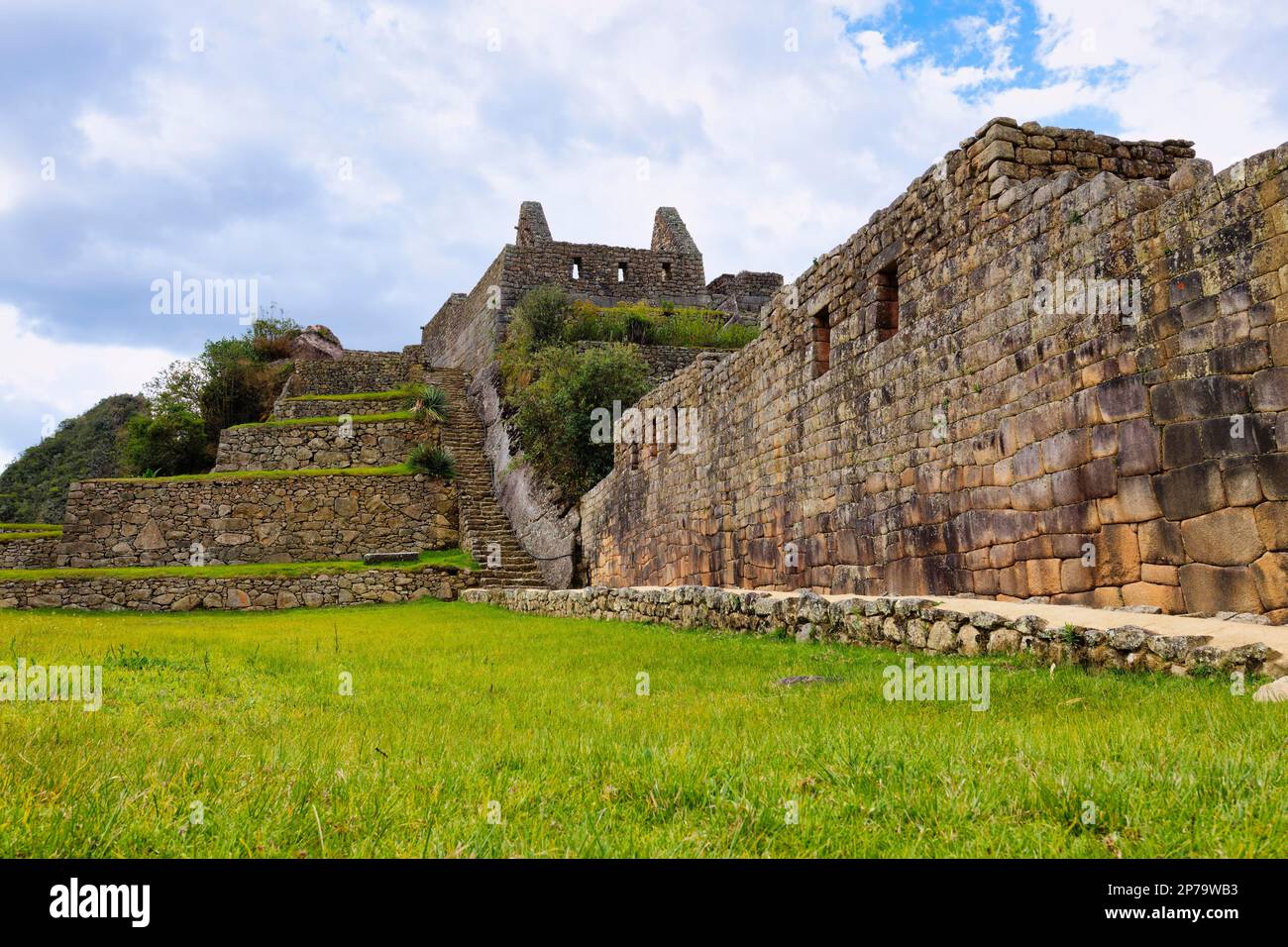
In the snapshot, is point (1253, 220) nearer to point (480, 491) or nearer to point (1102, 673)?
point (1102, 673)

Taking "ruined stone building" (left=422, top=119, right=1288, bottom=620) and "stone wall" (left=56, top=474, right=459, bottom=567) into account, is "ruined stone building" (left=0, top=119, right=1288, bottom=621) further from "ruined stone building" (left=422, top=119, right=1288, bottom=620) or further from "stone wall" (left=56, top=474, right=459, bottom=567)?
"stone wall" (left=56, top=474, right=459, bottom=567)

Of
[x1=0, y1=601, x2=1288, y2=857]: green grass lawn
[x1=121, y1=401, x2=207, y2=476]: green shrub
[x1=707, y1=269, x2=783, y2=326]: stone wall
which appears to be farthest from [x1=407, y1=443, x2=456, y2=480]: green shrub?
[x1=0, y1=601, x2=1288, y2=857]: green grass lawn

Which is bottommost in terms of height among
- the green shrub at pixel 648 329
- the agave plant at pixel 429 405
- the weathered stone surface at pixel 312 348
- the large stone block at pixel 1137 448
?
the large stone block at pixel 1137 448

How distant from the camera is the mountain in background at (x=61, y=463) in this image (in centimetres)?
3994

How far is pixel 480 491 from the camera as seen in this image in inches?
1158

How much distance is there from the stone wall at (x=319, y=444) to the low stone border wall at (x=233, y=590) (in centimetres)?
843

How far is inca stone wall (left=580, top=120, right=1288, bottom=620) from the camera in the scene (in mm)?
6227

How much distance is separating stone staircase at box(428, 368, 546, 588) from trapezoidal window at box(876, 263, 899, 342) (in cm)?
1530

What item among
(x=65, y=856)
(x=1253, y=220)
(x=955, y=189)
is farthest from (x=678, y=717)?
(x=955, y=189)

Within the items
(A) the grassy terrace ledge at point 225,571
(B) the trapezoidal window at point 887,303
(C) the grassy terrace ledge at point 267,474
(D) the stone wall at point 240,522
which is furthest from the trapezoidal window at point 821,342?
(C) the grassy terrace ledge at point 267,474

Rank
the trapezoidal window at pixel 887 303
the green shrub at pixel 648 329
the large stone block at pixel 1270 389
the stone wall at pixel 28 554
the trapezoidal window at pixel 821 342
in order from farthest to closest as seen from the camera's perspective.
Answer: the green shrub at pixel 648 329 → the stone wall at pixel 28 554 → the trapezoidal window at pixel 821 342 → the trapezoidal window at pixel 887 303 → the large stone block at pixel 1270 389

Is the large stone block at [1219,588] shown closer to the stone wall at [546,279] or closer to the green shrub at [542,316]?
the stone wall at [546,279]

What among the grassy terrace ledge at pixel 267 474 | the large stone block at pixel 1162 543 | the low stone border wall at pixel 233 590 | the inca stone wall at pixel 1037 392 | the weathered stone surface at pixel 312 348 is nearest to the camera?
the inca stone wall at pixel 1037 392
